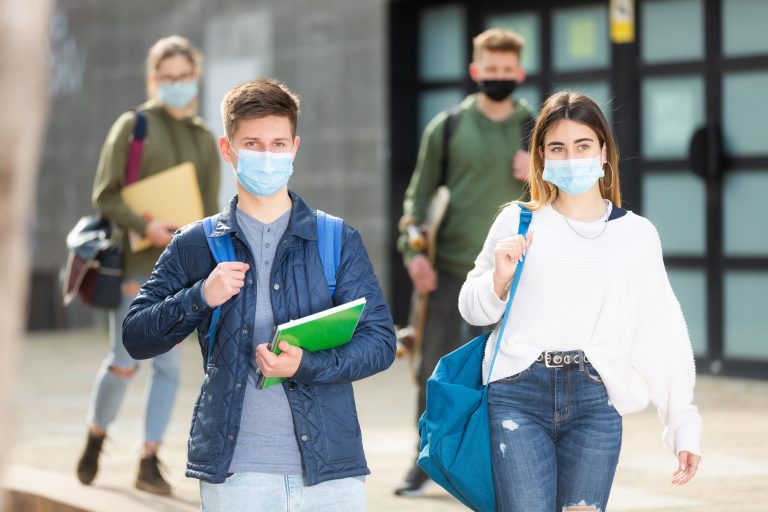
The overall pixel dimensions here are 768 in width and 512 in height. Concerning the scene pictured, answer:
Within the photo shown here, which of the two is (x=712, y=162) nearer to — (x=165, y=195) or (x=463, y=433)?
(x=165, y=195)

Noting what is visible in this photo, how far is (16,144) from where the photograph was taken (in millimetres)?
2803

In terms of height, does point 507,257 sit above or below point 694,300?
above

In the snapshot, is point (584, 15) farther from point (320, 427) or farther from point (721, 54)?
point (320, 427)

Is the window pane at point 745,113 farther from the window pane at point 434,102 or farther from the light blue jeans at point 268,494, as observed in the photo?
the light blue jeans at point 268,494

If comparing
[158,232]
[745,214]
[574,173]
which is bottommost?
[745,214]

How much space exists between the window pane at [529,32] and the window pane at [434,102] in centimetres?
79

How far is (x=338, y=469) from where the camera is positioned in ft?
13.9

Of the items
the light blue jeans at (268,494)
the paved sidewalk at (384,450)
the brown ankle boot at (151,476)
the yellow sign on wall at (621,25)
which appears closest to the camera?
the light blue jeans at (268,494)

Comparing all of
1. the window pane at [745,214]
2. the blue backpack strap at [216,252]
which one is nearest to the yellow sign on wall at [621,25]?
the window pane at [745,214]

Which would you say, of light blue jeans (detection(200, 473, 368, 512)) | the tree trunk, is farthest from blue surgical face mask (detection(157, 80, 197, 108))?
the tree trunk

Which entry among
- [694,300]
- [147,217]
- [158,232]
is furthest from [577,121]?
[694,300]

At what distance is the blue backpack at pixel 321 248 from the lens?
14.3 feet

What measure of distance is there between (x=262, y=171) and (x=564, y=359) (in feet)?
3.19

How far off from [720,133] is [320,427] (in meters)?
8.52
